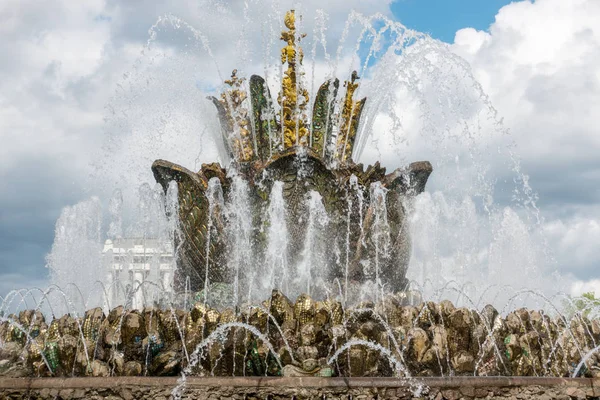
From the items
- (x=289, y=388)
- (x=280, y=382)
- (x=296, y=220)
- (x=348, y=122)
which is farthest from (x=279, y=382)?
(x=348, y=122)

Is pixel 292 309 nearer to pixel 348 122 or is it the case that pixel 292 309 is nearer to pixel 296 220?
pixel 296 220

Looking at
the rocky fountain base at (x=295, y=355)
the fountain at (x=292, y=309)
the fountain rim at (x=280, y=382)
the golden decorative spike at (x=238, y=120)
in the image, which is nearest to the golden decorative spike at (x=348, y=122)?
the fountain at (x=292, y=309)

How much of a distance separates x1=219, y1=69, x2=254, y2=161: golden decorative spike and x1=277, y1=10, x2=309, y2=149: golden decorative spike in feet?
2.24

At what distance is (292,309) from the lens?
8.28 metres

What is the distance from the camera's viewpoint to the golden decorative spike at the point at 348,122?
12.5 m

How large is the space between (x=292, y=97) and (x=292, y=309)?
549 cm

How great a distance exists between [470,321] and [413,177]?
403cm

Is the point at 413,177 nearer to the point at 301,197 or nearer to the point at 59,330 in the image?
the point at 301,197

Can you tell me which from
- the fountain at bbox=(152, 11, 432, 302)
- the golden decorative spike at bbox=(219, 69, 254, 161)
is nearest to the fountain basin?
the fountain at bbox=(152, 11, 432, 302)

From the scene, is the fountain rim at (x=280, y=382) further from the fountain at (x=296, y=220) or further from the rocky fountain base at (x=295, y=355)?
the fountain at (x=296, y=220)

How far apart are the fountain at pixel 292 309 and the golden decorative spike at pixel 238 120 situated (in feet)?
0.08

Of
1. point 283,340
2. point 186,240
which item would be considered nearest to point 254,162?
point 186,240

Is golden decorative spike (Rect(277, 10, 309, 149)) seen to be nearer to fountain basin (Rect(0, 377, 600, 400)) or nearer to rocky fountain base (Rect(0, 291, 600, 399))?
rocky fountain base (Rect(0, 291, 600, 399))

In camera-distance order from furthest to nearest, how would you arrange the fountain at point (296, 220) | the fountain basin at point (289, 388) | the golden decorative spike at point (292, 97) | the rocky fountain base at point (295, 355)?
1. the golden decorative spike at point (292, 97)
2. the fountain at point (296, 220)
3. the rocky fountain base at point (295, 355)
4. the fountain basin at point (289, 388)
